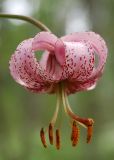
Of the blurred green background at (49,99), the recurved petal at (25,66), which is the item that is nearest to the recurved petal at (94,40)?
the recurved petal at (25,66)

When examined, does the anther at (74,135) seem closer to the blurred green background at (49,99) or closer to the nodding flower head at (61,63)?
the nodding flower head at (61,63)

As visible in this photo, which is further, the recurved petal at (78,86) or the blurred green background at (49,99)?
the blurred green background at (49,99)

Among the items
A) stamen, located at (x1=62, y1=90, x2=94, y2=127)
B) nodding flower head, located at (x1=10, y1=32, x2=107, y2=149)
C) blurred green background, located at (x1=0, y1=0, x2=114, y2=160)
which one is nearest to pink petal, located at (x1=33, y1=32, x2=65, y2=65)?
nodding flower head, located at (x1=10, y1=32, x2=107, y2=149)

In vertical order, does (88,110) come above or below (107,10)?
below

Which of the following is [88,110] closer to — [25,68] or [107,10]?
[107,10]

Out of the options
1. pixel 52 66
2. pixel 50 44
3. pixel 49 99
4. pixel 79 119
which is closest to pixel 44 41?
pixel 50 44

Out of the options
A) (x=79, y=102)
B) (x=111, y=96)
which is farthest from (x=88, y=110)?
(x=111, y=96)

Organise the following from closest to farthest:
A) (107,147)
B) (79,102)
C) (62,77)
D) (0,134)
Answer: (62,77), (107,147), (0,134), (79,102)

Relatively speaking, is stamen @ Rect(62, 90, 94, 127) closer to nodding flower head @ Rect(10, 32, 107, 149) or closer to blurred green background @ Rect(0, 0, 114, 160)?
nodding flower head @ Rect(10, 32, 107, 149)
